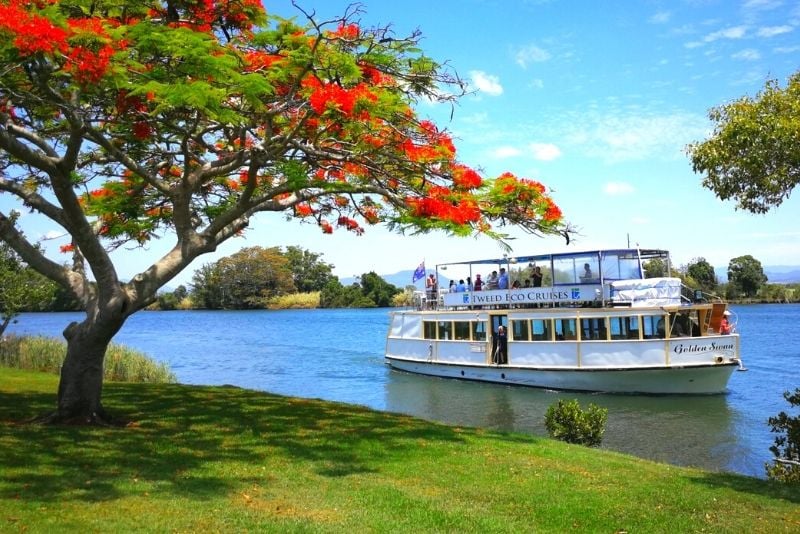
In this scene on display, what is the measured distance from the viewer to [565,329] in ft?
89.2

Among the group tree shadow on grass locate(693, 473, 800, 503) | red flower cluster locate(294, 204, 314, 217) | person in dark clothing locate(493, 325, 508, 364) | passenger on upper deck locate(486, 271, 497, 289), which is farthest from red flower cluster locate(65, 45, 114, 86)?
passenger on upper deck locate(486, 271, 497, 289)

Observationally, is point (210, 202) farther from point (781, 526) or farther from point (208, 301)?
point (208, 301)

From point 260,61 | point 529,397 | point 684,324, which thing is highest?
point 260,61

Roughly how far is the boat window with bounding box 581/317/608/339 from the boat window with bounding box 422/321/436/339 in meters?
8.22

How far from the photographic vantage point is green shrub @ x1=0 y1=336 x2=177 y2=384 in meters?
23.8

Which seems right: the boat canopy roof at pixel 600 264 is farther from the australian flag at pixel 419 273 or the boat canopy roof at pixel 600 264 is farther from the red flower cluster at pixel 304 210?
the red flower cluster at pixel 304 210

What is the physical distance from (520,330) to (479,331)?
2.32 meters

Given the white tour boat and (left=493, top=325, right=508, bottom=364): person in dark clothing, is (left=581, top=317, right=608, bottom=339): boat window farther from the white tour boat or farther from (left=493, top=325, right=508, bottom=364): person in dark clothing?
(left=493, top=325, right=508, bottom=364): person in dark clothing

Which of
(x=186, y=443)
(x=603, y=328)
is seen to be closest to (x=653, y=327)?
(x=603, y=328)

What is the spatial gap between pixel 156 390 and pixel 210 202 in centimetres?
496

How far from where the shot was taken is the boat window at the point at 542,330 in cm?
2770

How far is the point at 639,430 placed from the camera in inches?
783

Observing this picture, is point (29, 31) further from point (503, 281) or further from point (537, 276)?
point (503, 281)

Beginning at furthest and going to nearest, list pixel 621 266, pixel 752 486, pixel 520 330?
1. pixel 520 330
2. pixel 621 266
3. pixel 752 486
